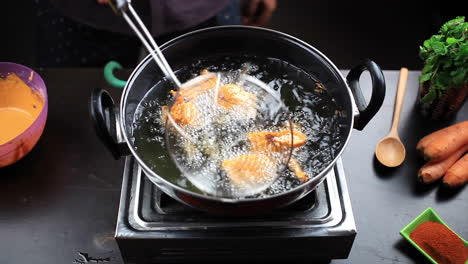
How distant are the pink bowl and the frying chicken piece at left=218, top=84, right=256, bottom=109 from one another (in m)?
0.65

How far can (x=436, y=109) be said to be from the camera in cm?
162

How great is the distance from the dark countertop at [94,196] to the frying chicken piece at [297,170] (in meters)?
0.37

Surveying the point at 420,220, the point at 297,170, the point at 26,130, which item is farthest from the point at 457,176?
the point at 26,130

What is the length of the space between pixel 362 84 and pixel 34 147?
1238 mm

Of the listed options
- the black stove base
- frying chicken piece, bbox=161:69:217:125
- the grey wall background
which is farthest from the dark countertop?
the grey wall background

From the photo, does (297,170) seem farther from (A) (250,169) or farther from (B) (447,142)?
(B) (447,142)

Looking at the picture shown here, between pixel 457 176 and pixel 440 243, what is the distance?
0.26 m

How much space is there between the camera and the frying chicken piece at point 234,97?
49.6 inches

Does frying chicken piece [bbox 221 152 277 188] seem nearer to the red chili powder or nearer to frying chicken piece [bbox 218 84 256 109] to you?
frying chicken piece [bbox 218 84 256 109]

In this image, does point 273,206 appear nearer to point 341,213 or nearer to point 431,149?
point 341,213

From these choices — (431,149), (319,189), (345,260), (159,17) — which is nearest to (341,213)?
(319,189)

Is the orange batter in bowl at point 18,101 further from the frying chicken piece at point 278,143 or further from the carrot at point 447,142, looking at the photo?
the carrot at point 447,142

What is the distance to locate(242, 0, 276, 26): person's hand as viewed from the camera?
6.04 ft

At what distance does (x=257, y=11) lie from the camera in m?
1.87
